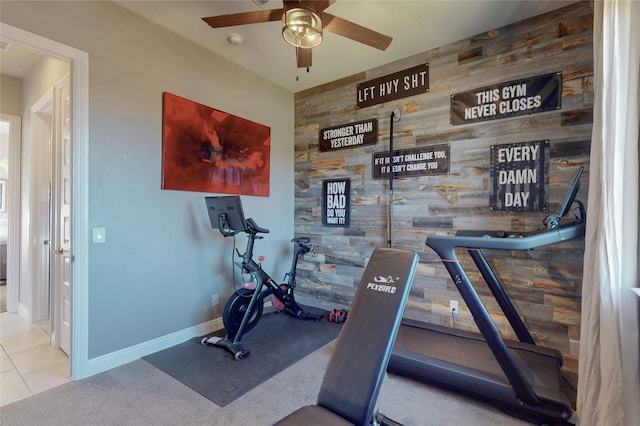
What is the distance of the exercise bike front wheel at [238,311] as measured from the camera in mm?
2902

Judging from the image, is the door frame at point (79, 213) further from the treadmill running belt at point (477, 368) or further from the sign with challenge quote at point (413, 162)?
the sign with challenge quote at point (413, 162)

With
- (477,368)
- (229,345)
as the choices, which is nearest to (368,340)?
(477,368)

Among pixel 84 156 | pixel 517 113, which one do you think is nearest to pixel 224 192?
pixel 84 156

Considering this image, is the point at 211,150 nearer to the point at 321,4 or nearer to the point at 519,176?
the point at 321,4

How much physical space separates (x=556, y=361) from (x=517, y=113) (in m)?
2.14

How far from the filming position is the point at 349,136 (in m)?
3.82

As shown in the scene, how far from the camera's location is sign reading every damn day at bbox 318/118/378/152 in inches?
143

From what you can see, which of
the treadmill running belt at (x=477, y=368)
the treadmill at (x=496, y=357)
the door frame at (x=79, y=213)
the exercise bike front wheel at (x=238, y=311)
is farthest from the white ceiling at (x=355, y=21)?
the treadmill running belt at (x=477, y=368)

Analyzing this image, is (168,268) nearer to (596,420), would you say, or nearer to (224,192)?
(224,192)

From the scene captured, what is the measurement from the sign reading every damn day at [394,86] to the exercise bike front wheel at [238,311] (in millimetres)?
2726

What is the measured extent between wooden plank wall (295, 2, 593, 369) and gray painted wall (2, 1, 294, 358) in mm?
1400

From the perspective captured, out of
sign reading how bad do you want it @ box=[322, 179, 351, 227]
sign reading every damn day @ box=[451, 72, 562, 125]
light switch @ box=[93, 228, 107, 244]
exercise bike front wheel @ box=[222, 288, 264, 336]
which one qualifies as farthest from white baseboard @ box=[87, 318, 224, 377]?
sign reading every damn day @ box=[451, 72, 562, 125]

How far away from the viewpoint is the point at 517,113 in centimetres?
268

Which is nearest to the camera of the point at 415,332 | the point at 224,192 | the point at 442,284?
the point at 415,332
